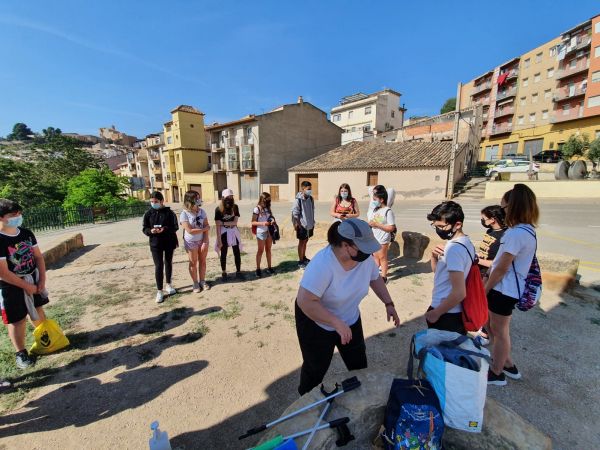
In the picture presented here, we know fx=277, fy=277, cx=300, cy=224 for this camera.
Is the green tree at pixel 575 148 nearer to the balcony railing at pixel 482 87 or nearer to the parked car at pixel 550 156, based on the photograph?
the parked car at pixel 550 156

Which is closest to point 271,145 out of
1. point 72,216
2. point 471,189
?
point 72,216

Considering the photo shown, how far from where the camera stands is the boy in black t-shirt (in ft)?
8.96

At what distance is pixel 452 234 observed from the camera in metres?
2.24

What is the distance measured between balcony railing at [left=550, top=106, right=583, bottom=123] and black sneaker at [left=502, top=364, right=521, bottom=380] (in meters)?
39.3

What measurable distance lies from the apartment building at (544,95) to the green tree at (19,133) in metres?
124

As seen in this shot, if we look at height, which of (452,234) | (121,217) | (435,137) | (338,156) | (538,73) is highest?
(538,73)

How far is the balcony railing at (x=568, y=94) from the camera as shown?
2894cm

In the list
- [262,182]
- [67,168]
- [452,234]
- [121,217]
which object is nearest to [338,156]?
[262,182]

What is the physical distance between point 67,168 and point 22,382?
1722 inches

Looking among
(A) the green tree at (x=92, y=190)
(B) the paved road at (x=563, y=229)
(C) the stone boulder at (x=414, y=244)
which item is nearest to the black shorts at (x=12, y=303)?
(B) the paved road at (x=563, y=229)

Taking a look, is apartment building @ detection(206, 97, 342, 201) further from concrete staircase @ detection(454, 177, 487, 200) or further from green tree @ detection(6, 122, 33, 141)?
green tree @ detection(6, 122, 33, 141)

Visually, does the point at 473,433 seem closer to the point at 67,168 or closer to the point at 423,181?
the point at 423,181

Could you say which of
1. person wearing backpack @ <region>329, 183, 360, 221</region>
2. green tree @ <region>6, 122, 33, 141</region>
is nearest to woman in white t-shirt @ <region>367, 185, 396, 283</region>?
person wearing backpack @ <region>329, 183, 360, 221</region>

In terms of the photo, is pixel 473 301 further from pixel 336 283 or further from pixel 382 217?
pixel 382 217
